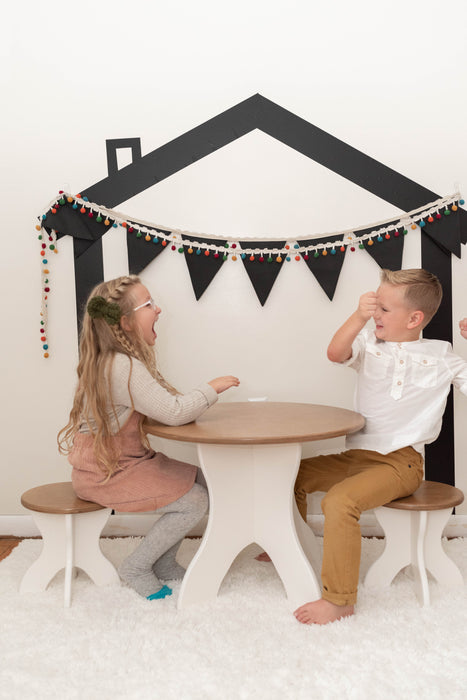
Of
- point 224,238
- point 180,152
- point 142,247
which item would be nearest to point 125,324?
point 142,247

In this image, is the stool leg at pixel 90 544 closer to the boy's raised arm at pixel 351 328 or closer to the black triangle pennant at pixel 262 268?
the boy's raised arm at pixel 351 328

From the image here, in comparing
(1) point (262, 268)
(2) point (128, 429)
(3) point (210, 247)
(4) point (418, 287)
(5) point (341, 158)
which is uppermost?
(5) point (341, 158)

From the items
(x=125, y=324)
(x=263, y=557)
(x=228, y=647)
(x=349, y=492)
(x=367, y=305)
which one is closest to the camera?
(x=228, y=647)

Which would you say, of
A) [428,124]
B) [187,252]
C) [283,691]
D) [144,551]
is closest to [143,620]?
[144,551]

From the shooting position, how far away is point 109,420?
2.07m

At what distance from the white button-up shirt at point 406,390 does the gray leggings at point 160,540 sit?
0.66 meters

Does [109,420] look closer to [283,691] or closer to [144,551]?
[144,551]

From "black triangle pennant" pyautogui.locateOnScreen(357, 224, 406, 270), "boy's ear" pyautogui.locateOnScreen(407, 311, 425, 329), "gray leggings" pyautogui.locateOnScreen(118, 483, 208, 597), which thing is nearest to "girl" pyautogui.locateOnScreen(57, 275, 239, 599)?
"gray leggings" pyautogui.locateOnScreen(118, 483, 208, 597)

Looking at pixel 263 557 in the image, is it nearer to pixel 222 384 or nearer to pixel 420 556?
pixel 420 556

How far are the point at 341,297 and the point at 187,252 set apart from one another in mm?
737

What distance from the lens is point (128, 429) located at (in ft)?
7.03

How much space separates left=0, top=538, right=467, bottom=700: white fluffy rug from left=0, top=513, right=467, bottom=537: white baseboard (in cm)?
58

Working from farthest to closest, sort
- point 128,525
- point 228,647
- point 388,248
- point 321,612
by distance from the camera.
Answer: point 128,525, point 388,248, point 321,612, point 228,647

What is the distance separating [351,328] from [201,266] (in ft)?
2.89
